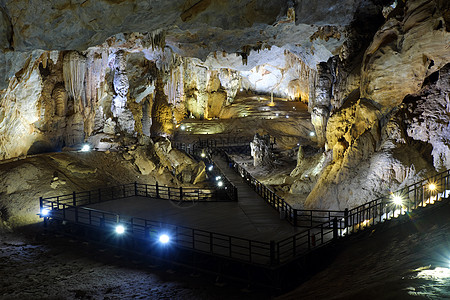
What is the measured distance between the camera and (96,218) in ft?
47.1

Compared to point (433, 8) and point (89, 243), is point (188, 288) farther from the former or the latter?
point (433, 8)

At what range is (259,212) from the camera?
48.7 feet

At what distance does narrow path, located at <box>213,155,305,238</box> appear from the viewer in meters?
12.8

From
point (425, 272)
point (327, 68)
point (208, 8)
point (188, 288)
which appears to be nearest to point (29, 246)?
point (188, 288)

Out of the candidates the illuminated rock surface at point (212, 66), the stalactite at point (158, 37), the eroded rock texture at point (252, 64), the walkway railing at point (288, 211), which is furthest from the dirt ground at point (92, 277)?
the stalactite at point (158, 37)

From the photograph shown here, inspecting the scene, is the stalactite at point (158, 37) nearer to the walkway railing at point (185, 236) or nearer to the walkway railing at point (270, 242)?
the walkway railing at point (185, 236)

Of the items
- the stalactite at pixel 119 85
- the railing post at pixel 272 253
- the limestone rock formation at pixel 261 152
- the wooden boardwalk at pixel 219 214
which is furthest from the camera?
the stalactite at pixel 119 85

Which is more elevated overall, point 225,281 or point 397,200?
point 397,200

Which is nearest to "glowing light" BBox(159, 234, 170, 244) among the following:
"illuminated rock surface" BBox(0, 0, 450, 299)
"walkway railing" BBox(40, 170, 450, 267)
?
"walkway railing" BBox(40, 170, 450, 267)

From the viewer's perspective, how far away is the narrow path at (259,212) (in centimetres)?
1284

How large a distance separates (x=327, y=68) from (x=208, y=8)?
18.4 meters

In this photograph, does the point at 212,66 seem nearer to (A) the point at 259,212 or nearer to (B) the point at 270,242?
(A) the point at 259,212

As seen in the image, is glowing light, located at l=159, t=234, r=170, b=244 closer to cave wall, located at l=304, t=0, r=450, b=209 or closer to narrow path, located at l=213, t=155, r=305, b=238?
narrow path, located at l=213, t=155, r=305, b=238

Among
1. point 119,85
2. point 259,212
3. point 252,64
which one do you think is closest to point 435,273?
point 259,212
